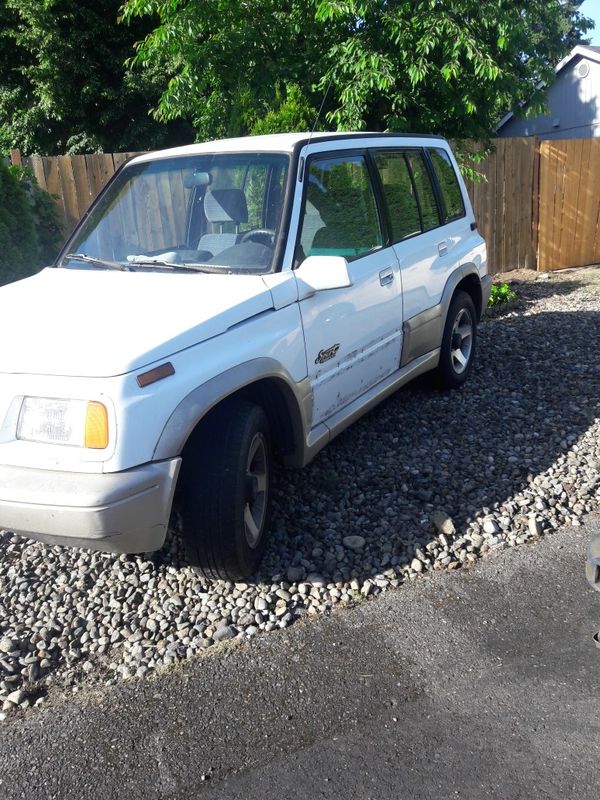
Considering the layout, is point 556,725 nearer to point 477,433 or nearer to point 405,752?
point 405,752

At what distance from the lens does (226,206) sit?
→ 166 inches

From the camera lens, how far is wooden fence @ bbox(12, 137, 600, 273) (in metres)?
11.3

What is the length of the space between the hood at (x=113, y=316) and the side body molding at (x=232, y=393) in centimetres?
20

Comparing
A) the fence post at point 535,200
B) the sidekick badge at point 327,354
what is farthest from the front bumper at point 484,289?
the fence post at point 535,200

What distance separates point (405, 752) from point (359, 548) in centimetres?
140

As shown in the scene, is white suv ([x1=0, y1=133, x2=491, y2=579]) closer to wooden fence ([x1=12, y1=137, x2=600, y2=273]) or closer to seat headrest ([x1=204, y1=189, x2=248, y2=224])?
seat headrest ([x1=204, y1=189, x2=248, y2=224])

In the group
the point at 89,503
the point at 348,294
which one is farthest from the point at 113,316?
the point at 348,294

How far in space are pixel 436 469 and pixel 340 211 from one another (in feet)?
5.71

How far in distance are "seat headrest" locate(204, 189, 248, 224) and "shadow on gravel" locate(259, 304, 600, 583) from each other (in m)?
1.63

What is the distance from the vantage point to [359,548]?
13.1 ft

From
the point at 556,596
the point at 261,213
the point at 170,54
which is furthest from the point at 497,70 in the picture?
the point at 556,596

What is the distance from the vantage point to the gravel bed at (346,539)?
11.0 feet

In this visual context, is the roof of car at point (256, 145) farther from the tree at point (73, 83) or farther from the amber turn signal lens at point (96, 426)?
the tree at point (73, 83)

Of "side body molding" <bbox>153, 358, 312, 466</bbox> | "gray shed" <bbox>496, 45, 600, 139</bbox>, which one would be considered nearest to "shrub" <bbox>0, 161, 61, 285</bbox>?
"side body molding" <bbox>153, 358, 312, 466</bbox>
